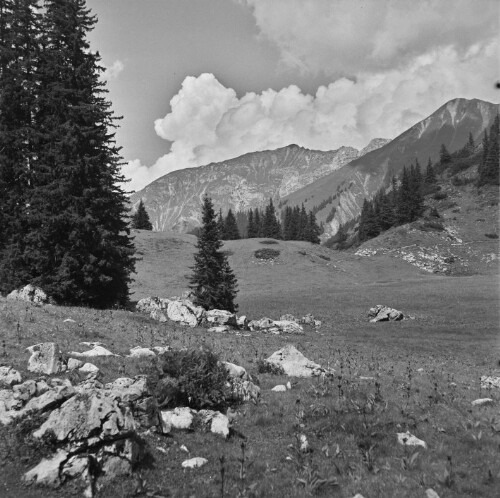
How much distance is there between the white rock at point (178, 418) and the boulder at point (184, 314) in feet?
62.5

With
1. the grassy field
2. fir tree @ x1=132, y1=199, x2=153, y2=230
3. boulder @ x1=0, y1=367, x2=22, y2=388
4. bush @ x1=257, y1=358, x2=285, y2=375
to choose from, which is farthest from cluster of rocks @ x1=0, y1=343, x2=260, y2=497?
fir tree @ x1=132, y1=199, x2=153, y2=230

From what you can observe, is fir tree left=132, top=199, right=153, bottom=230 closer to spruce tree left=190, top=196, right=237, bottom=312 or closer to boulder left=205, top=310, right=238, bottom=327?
spruce tree left=190, top=196, right=237, bottom=312

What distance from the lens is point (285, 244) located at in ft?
356

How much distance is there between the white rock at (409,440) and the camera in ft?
32.4

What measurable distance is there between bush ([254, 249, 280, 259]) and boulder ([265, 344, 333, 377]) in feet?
256

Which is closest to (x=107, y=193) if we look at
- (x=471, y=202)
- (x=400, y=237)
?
(x=400, y=237)

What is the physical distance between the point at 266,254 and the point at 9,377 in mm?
86783

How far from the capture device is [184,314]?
30688mm

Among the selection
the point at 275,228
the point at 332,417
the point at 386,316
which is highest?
the point at 275,228

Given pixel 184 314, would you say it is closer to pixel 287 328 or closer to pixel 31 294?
pixel 287 328

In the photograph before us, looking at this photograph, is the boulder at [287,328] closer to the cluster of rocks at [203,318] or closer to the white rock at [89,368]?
the cluster of rocks at [203,318]

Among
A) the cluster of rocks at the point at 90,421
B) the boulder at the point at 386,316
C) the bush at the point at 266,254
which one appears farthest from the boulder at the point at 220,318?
the bush at the point at 266,254

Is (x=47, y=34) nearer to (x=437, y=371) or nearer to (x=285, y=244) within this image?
(x=437, y=371)

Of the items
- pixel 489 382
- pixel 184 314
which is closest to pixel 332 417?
pixel 489 382
